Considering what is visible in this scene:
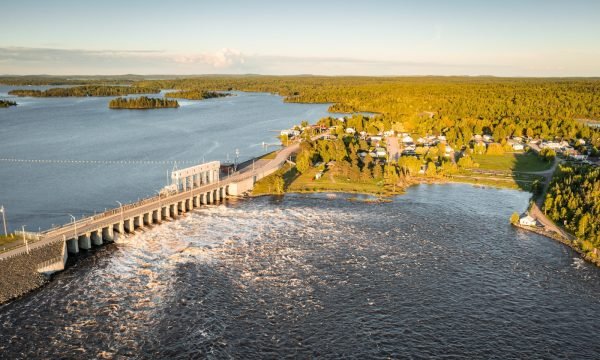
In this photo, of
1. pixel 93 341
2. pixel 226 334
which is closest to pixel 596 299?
pixel 226 334

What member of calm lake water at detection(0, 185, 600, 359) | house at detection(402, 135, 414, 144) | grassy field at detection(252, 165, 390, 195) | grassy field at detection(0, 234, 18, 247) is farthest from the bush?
house at detection(402, 135, 414, 144)

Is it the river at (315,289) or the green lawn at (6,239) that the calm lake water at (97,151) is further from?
the green lawn at (6,239)

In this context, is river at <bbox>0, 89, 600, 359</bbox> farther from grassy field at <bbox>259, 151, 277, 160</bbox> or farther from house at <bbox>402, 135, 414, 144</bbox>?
house at <bbox>402, 135, 414, 144</bbox>

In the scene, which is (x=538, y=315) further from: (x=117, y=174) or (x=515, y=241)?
(x=117, y=174)

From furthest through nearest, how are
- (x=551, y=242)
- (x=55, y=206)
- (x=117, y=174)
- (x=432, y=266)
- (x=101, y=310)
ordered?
(x=117, y=174) < (x=55, y=206) < (x=551, y=242) < (x=432, y=266) < (x=101, y=310)

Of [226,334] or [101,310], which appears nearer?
[226,334]

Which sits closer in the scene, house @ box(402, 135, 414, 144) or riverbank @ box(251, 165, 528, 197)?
riverbank @ box(251, 165, 528, 197)
